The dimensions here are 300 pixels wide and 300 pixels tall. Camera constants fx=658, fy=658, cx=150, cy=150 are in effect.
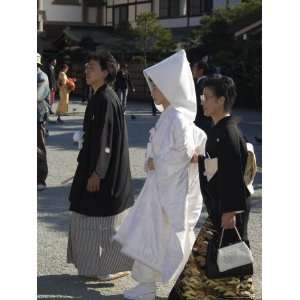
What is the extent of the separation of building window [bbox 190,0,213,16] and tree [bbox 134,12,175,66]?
3033 mm

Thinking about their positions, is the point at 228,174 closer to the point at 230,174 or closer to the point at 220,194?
the point at 230,174

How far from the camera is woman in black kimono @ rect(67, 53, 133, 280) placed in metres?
4.75

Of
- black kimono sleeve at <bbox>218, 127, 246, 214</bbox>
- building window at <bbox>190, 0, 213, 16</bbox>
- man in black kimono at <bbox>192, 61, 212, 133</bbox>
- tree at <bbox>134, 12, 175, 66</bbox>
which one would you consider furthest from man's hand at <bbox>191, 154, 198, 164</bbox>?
building window at <bbox>190, 0, 213, 16</bbox>

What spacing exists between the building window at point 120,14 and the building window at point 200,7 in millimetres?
5070

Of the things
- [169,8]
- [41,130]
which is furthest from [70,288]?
[169,8]

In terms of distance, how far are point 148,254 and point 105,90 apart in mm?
1276

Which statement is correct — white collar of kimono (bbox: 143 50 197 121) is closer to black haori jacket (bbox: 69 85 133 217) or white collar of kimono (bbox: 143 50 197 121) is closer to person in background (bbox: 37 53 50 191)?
black haori jacket (bbox: 69 85 133 217)

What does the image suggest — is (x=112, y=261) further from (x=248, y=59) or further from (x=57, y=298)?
(x=248, y=59)

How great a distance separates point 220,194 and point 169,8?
100.0 ft

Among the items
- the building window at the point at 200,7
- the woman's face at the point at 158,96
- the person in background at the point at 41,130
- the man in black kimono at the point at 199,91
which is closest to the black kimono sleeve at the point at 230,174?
the woman's face at the point at 158,96

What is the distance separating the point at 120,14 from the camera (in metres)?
37.2

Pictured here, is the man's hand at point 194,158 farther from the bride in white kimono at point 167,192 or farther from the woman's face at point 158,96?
the woman's face at point 158,96

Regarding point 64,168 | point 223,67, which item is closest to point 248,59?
point 223,67

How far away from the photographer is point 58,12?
39.5 meters
